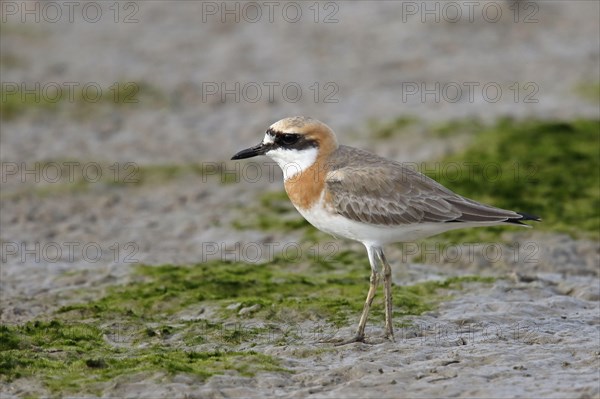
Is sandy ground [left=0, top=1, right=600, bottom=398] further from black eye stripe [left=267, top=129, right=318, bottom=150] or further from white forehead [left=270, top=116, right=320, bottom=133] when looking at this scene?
white forehead [left=270, top=116, right=320, bottom=133]

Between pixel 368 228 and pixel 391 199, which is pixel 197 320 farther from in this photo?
pixel 391 199

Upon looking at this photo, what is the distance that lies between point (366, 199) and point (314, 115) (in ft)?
27.6

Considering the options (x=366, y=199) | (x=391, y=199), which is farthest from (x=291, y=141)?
(x=391, y=199)

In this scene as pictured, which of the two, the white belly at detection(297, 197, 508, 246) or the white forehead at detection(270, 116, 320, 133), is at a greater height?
the white forehead at detection(270, 116, 320, 133)

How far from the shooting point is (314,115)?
57.7ft

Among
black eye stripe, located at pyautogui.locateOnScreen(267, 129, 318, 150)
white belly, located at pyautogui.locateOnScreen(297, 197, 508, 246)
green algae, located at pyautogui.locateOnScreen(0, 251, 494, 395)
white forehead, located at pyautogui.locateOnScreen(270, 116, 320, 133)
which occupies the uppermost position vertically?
white forehead, located at pyautogui.locateOnScreen(270, 116, 320, 133)

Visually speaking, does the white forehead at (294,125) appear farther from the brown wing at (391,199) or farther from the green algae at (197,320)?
the green algae at (197,320)

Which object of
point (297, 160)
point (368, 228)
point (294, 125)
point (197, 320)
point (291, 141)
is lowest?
point (197, 320)

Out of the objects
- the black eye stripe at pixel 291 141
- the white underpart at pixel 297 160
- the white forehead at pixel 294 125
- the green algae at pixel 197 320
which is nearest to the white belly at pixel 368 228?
the white underpart at pixel 297 160

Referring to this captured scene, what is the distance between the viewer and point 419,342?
9.12 metres

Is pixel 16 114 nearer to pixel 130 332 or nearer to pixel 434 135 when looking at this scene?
pixel 434 135

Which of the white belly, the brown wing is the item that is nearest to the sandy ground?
the white belly

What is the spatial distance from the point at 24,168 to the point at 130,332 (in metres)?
6.75

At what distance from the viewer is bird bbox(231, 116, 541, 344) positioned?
366 inches
